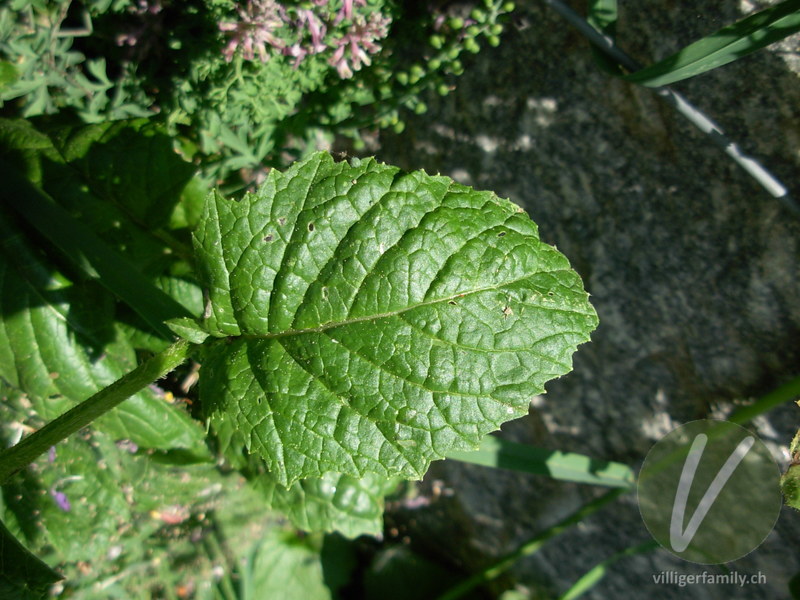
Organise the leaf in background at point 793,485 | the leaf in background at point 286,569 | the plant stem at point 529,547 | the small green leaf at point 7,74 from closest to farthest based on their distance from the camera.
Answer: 1. the leaf in background at point 793,485
2. the small green leaf at point 7,74
3. the plant stem at point 529,547
4. the leaf in background at point 286,569

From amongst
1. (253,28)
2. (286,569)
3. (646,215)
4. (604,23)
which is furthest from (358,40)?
(286,569)

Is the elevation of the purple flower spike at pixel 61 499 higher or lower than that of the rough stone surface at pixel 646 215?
lower

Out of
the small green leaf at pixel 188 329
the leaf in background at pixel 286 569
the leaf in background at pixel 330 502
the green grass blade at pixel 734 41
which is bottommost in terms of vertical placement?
the leaf in background at pixel 286 569

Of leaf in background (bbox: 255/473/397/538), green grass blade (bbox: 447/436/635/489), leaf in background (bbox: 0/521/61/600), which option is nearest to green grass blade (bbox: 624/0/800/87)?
green grass blade (bbox: 447/436/635/489)

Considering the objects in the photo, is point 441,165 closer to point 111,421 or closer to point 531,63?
point 531,63

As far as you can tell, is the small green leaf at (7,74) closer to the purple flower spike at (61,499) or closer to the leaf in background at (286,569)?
the purple flower spike at (61,499)

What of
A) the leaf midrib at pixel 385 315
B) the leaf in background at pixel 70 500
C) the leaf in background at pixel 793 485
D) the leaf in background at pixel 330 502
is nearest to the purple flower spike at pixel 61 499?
the leaf in background at pixel 70 500

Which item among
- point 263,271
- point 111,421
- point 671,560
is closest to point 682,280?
point 671,560

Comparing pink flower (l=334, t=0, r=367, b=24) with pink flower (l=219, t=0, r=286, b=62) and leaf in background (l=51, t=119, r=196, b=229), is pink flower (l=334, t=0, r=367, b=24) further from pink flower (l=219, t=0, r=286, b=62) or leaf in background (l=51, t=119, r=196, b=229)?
leaf in background (l=51, t=119, r=196, b=229)

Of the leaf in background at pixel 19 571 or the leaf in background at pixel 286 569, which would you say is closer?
the leaf in background at pixel 19 571
